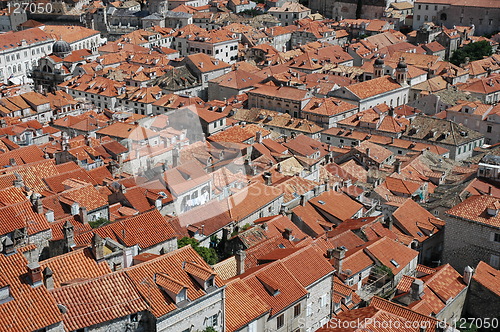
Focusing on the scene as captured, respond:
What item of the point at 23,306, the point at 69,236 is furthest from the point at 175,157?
the point at 23,306

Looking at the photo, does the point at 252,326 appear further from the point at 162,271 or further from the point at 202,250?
the point at 202,250

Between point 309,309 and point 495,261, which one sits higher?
point 309,309

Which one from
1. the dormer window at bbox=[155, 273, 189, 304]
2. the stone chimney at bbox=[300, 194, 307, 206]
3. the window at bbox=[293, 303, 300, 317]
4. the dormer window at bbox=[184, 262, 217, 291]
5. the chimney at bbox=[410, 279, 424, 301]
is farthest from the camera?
the stone chimney at bbox=[300, 194, 307, 206]

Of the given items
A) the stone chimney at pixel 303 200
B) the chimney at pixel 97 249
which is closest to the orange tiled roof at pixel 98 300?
the chimney at pixel 97 249

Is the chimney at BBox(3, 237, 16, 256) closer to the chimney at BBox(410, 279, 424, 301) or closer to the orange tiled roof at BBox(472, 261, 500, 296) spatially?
the chimney at BBox(410, 279, 424, 301)

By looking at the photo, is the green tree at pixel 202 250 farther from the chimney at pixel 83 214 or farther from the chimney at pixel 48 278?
the chimney at pixel 48 278

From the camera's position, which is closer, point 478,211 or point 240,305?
point 240,305

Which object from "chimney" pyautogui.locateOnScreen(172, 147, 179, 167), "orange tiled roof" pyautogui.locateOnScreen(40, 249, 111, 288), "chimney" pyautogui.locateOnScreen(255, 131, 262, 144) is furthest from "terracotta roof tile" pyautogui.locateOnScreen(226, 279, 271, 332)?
"chimney" pyautogui.locateOnScreen(255, 131, 262, 144)
